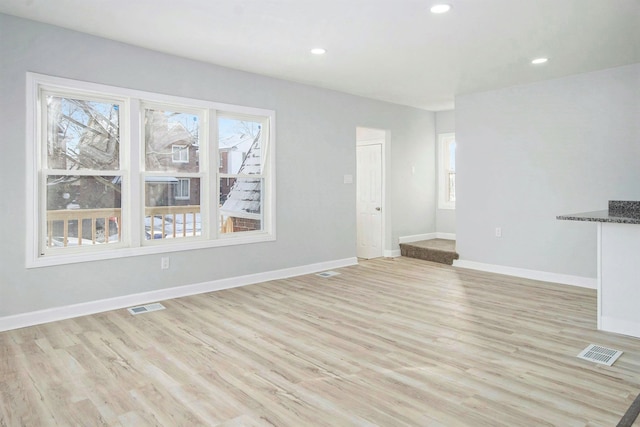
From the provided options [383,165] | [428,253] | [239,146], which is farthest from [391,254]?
[239,146]

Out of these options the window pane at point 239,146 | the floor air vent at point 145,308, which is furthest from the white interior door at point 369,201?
the floor air vent at point 145,308

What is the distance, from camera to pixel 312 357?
2988mm

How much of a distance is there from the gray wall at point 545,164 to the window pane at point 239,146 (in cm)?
304

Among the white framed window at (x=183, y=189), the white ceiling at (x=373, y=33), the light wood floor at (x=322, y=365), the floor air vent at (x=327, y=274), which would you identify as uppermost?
the white ceiling at (x=373, y=33)

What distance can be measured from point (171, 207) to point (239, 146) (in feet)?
3.72

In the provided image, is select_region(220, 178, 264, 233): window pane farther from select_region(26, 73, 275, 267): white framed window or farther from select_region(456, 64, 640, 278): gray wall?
select_region(456, 64, 640, 278): gray wall

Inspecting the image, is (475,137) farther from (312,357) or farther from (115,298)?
(115,298)

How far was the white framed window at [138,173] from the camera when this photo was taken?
3.77 metres

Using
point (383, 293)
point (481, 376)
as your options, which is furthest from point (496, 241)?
point (481, 376)

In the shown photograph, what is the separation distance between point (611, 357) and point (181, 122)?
175 inches

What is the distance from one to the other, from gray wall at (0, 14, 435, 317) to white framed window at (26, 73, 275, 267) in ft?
0.35

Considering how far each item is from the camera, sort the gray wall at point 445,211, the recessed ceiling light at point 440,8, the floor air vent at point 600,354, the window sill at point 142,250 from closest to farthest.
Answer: the floor air vent at point 600,354 → the recessed ceiling light at point 440,8 → the window sill at point 142,250 → the gray wall at point 445,211

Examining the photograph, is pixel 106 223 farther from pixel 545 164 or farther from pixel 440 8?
pixel 545 164

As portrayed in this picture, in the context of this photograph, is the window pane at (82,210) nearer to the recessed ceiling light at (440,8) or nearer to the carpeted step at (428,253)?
the recessed ceiling light at (440,8)
